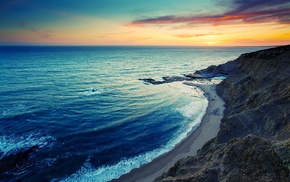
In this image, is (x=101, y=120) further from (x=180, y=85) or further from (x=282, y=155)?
(x=180, y=85)

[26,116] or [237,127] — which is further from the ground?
[237,127]

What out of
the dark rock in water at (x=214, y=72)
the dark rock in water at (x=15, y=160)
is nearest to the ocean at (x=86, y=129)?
the dark rock in water at (x=15, y=160)

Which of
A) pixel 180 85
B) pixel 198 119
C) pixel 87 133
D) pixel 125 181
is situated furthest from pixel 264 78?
pixel 180 85

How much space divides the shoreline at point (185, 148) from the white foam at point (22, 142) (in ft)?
46.8

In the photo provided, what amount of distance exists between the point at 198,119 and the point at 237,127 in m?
20.7

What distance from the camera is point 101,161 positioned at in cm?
2719

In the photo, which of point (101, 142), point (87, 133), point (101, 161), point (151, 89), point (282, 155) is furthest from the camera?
point (151, 89)

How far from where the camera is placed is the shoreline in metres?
24.8

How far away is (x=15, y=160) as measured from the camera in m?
26.2

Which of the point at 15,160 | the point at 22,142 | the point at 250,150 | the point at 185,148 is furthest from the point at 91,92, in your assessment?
the point at 250,150

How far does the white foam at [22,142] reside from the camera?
28719 mm

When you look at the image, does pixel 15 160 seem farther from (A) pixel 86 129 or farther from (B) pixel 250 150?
(B) pixel 250 150

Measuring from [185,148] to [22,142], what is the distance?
25.2 m

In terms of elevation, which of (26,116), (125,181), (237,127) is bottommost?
(125,181)
